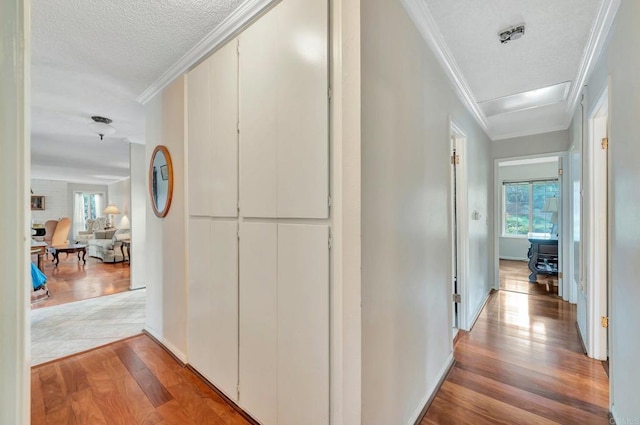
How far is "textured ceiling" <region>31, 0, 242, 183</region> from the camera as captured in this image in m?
1.69

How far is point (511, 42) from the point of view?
195 cm

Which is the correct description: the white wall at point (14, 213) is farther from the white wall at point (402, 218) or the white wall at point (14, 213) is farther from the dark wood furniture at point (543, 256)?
the dark wood furniture at point (543, 256)

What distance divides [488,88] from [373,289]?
2.42m

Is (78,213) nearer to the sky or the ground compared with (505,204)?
nearer to the ground

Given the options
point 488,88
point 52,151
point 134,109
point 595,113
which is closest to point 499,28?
point 488,88

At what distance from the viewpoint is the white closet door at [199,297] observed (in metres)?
2.00

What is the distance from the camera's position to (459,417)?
1698mm

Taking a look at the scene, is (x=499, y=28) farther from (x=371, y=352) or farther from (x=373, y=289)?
(x=371, y=352)

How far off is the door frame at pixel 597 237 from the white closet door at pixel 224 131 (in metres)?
2.71

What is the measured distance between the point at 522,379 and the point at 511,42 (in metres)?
2.42

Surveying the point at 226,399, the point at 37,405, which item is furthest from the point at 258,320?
the point at 37,405

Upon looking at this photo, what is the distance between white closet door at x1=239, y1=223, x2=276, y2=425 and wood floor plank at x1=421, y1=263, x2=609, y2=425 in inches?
38.5

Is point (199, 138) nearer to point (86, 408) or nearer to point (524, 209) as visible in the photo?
point (86, 408)

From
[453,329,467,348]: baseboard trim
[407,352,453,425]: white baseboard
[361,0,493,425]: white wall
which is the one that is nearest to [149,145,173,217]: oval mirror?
[361,0,493,425]: white wall
